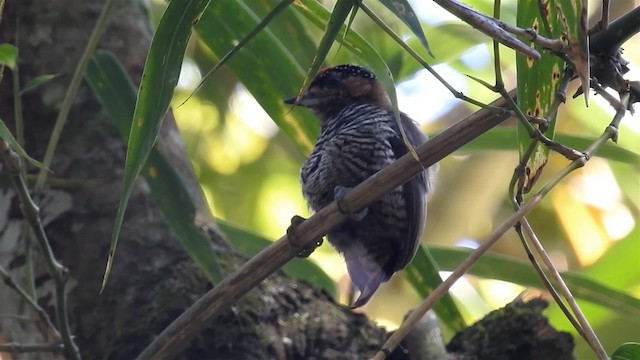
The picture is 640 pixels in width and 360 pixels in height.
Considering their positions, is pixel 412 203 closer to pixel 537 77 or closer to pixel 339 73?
pixel 339 73

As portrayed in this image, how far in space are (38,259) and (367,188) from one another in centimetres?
80

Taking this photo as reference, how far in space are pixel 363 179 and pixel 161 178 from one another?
0.57 meters

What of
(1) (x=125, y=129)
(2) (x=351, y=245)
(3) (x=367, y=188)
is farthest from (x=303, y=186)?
(3) (x=367, y=188)

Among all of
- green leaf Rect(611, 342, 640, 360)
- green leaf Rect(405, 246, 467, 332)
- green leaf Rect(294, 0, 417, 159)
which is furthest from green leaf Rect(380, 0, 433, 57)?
green leaf Rect(405, 246, 467, 332)

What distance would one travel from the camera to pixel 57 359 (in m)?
1.66

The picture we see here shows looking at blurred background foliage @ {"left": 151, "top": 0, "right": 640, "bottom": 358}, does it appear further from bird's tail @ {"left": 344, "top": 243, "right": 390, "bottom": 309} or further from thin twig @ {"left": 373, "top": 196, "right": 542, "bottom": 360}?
thin twig @ {"left": 373, "top": 196, "right": 542, "bottom": 360}

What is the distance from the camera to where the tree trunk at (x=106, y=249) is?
1646 millimetres

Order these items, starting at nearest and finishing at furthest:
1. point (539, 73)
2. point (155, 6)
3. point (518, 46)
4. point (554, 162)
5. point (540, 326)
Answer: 1. point (518, 46)
2. point (539, 73)
3. point (540, 326)
4. point (155, 6)
5. point (554, 162)

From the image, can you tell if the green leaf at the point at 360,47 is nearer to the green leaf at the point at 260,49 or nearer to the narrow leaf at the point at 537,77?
the narrow leaf at the point at 537,77

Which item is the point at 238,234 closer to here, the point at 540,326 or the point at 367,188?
the point at 540,326

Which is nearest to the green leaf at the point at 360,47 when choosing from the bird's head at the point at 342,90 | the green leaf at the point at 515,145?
the green leaf at the point at 515,145

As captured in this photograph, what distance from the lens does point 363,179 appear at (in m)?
2.02

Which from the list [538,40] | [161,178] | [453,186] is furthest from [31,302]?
[453,186]

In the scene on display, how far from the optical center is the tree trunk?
165 cm
